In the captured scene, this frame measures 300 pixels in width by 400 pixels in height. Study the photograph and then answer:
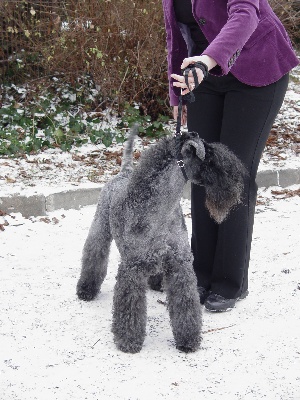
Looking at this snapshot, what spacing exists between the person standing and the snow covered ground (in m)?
0.28

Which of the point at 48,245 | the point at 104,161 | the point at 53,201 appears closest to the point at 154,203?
the point at 48,245

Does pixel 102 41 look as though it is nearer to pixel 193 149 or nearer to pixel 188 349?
pixel 193 149

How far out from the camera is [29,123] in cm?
732

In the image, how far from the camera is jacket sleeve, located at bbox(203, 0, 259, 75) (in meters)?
2.87

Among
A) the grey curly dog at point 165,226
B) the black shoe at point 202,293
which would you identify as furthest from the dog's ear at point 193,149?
the black shoe at point 202,293

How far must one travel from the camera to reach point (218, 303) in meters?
3.71

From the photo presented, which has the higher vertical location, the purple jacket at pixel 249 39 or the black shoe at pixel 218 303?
the purple jacket at pixel 249 39

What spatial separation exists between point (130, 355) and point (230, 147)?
4.02 feet

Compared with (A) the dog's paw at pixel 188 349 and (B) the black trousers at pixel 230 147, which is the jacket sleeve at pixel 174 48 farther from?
(A) the dog's paw at pixel 188 349

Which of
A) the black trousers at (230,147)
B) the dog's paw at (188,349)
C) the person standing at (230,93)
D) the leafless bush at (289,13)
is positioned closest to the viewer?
the person standing at (230,93)

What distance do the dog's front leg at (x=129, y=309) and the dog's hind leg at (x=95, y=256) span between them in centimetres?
49

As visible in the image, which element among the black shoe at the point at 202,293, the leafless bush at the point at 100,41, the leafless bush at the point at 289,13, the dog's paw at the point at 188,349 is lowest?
the black shoe at the point at 202,293

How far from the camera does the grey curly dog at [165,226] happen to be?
306 centimetres

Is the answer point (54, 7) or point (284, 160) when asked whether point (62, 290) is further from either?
point (54, 7)
